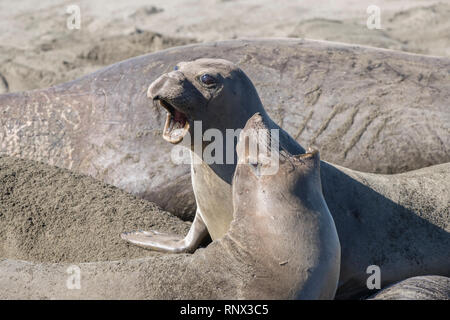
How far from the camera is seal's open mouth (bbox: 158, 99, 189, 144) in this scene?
3172 millimetres

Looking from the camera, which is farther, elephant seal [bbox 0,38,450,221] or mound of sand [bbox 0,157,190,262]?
elephant seal [bbox 0,38,450,221]

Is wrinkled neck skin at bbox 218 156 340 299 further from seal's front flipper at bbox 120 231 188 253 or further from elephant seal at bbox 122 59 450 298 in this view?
seal's front flipper at bbox 120 231 188 253

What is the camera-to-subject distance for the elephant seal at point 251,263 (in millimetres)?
2442

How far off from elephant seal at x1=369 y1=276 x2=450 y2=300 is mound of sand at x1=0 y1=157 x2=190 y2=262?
3.95ft

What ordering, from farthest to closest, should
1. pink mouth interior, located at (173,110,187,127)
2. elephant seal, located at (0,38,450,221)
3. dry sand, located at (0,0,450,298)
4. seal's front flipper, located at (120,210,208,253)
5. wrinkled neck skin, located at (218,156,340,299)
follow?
elephant seal, located at (0,38,450,221) < dry sand, located at (0,0,450,298) < seal's front flipper, located at (120,210,208,253) < pink mouth interior, located at (173,110,187,127) < wrinkled neck skin, located at (218,156,340,299)

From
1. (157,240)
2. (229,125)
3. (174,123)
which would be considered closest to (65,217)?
(157,240)

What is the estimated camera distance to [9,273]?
2695 millimetres

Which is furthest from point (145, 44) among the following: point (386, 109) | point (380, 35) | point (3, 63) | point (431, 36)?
point (386, 109)

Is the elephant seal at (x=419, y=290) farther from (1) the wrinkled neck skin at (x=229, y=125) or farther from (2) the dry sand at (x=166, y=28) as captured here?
(2) the dry sand at (x=166, y=28)

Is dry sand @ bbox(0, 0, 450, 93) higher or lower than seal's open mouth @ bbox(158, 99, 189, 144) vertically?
lower

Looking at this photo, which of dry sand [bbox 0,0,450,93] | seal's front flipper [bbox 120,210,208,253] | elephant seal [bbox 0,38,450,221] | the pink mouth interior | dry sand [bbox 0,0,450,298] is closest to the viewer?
the pink mouth interior

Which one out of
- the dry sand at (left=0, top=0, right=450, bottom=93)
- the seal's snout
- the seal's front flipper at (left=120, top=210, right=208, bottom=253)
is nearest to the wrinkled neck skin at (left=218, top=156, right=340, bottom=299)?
the seal's snout

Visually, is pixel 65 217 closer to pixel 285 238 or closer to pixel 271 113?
pixel 271 113

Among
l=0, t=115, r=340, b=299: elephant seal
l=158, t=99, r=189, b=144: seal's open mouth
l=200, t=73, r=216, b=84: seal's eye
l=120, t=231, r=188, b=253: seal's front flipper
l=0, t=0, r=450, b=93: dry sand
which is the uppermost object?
l=200, t=73, r=216, b=84: seal's eye
